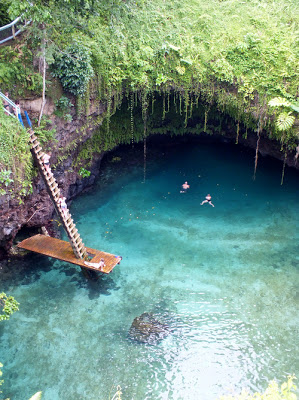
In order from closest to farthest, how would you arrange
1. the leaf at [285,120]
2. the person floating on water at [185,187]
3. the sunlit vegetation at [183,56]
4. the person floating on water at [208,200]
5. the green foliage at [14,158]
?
the green foliage at [14,158], the sunlit vegetation at [183,56], the leaf at [285,120], the person floating on water at [208,200], the person floating on water at [185,187]

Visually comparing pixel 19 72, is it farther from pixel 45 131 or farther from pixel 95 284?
pixel 95 284

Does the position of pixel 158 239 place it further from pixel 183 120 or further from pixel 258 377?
pixel 183 120

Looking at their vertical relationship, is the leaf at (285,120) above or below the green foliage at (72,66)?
below

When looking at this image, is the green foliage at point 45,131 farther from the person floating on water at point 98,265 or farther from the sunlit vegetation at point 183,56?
the person floating on water at point 98,265

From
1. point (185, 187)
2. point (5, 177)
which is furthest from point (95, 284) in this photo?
point (185, 187)

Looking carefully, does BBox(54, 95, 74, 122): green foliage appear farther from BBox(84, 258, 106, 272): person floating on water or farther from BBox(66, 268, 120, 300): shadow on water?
BBox(66, 268, 120, 300): shadow on water

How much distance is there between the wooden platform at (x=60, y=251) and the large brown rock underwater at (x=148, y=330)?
210cm

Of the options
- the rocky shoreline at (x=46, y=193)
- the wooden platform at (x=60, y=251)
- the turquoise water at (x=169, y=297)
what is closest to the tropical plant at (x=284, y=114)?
the rocky shoreline at (x=46, y=193)

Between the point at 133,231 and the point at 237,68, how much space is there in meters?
9.09

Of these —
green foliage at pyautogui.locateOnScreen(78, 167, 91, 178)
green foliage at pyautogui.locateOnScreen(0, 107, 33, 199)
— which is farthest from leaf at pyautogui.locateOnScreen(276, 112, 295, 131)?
green foliage at pyautogui.locateOnScreen(0, 107, 33, 199)

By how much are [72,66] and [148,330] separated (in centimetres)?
1029

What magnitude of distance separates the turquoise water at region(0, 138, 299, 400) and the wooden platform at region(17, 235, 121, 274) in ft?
2.78

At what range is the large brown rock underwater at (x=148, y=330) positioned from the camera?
37.8ft

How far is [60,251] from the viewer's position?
13.8m
